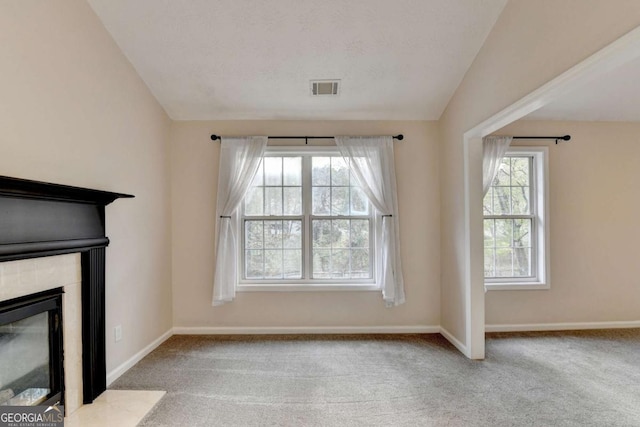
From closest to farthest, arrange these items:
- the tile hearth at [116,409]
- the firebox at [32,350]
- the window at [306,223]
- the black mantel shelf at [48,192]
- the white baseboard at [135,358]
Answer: the black mantel shelf at [48,192], the firebox at [32,350], the tile hearth at [116,409], the white baseboard at [135,358], the window at [306,223]

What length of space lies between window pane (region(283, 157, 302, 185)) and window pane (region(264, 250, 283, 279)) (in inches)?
32.3

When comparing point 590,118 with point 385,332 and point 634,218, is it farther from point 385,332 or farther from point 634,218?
point 385,332

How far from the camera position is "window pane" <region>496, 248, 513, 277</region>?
3.97 metres

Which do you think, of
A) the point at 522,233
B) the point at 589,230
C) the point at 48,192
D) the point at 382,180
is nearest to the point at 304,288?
the point at 382,180

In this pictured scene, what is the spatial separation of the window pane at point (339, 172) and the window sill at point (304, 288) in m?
1.17

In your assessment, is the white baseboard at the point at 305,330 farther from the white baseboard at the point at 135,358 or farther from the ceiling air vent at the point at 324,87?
the ceiling air vent at the point at 324,87

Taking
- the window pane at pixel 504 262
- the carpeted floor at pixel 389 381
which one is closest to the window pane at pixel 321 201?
the carpeted floor at pixel 389 381

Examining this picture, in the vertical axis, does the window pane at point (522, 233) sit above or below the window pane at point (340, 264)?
above

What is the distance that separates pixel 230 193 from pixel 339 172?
1244 mm

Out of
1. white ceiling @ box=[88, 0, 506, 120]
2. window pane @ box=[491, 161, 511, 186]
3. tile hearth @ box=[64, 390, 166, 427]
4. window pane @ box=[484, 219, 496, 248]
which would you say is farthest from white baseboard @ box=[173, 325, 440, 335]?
white ceiling @ box=[88, 0, 506, 120]

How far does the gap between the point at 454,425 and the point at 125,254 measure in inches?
110

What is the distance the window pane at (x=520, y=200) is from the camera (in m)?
3.98

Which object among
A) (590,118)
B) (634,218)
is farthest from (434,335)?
(590,118)

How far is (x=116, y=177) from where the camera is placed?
277 cm
